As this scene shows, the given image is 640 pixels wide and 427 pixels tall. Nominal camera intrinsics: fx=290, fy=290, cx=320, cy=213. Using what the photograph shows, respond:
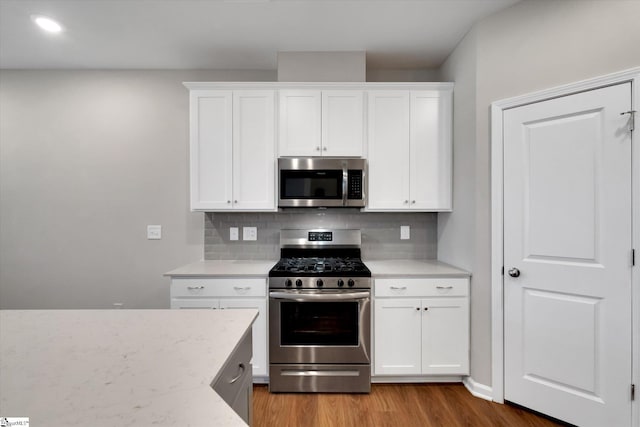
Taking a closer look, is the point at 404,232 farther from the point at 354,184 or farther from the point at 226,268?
the point at 226,268

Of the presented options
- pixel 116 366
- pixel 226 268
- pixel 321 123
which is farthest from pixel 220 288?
pixel 321 123

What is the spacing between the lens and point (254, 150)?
8.42 ft

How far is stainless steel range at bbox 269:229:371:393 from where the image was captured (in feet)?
7.36

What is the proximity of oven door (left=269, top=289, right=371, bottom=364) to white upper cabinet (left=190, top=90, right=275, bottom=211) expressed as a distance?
0.87 metres

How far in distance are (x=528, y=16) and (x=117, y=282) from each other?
4234mm

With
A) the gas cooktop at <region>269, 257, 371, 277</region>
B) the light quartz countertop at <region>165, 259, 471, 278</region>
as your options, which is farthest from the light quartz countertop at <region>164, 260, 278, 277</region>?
the gas cooktop at <region>269, 257, 371, 277</region>

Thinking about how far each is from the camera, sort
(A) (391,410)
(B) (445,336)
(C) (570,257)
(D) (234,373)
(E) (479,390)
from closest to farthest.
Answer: (D) (234,373) → (C) (570,257) → (A) (391,410) → (E) (479,390) → (B) (445,336)

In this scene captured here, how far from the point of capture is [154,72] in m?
2.97

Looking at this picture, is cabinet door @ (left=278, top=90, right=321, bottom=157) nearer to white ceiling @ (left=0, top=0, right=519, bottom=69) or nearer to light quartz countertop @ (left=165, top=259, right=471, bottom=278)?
white ceiling @ (left=0, top=0, right=519, bottom=69)

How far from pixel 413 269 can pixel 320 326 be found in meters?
0.91

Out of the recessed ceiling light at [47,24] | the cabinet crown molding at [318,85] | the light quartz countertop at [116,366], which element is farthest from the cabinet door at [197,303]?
the recessed ceiling light at [47,24]

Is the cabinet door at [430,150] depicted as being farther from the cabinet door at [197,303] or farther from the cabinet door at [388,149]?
the cabinet door at [197,303]

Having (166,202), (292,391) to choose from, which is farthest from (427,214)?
(166,202)

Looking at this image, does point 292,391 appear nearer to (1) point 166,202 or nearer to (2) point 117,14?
(1) point 166,202
